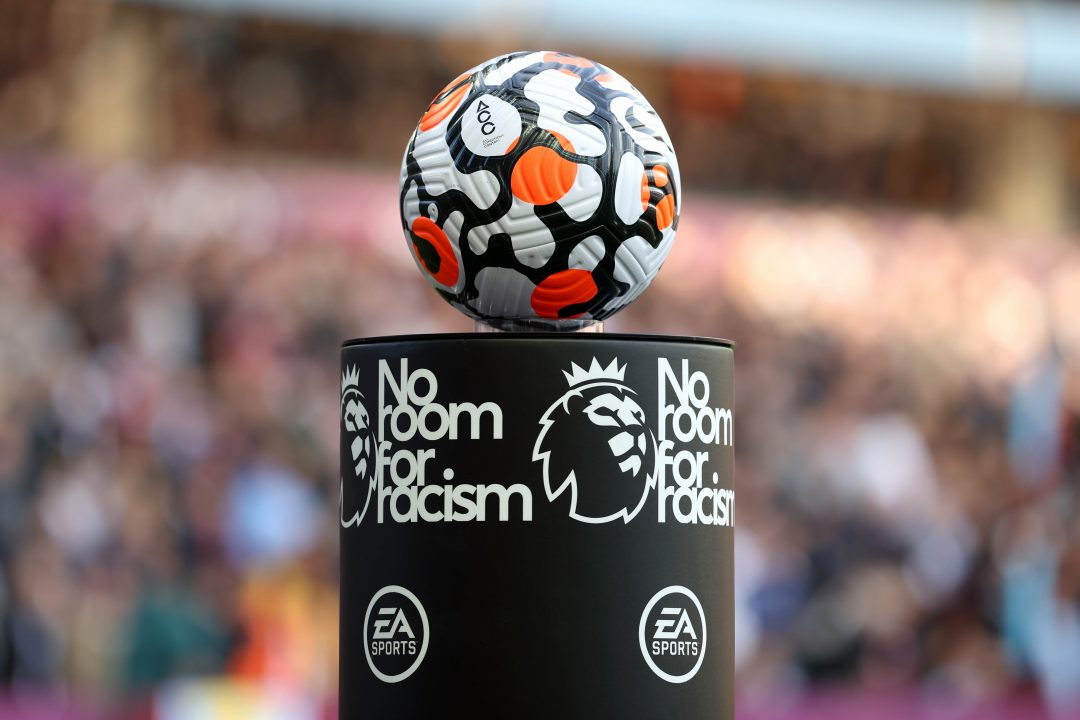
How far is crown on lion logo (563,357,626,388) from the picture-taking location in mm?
2885

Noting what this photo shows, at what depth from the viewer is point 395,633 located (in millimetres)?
2926

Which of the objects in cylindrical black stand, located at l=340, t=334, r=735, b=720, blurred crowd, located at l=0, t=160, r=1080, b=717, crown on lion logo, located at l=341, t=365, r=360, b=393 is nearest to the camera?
cylindrical black stand, located at l=340, t=334, r=735, b=720

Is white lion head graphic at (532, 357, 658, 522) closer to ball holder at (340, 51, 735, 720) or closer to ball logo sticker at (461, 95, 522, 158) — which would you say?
ball holder at (340, 51, 735, 720)

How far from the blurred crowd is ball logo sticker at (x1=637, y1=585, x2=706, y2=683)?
147 inches

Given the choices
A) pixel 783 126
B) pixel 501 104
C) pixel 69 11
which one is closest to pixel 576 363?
pixel 501 104

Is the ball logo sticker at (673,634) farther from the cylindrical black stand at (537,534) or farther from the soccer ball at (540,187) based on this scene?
the soccer ball at (540,187)

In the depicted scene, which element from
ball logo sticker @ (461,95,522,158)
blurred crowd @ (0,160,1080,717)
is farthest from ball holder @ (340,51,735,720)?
blurred crowd @ (0,160,1080,717)

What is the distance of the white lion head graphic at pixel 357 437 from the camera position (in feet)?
9.91

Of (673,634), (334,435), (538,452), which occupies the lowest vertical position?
(673,634)

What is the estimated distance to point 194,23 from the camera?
12.5 m

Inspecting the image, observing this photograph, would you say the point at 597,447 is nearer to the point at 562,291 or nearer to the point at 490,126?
the point at 562,291

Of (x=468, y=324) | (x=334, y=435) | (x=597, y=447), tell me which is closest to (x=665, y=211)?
(x=597, y=447)

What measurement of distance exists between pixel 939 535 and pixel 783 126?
5.44 meters

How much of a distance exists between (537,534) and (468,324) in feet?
24.4
